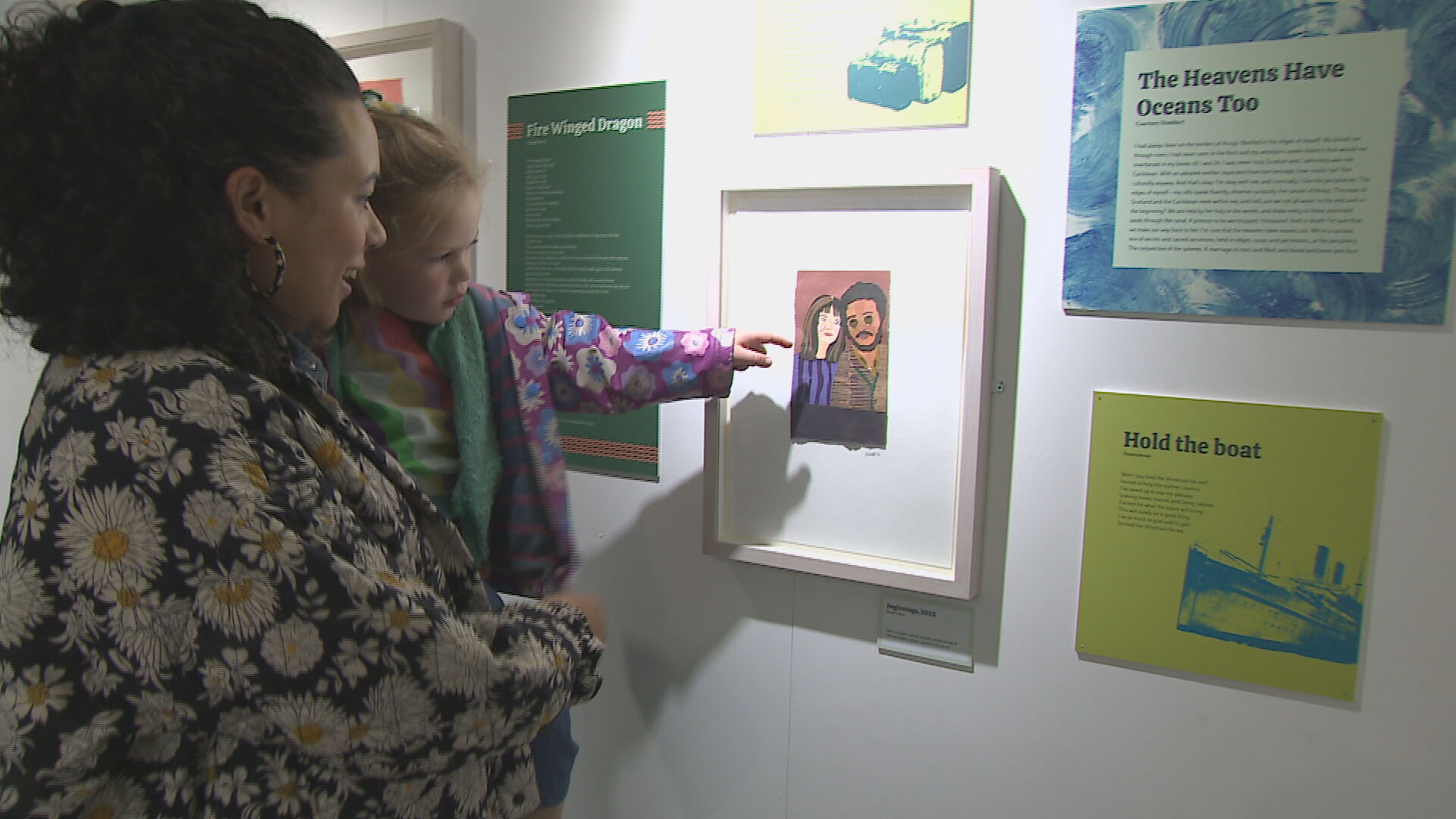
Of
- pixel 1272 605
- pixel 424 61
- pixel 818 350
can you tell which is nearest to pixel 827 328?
pixel 818 350

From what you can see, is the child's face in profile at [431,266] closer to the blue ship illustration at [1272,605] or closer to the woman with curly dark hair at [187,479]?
the woman with curly dark hair at [187,479]

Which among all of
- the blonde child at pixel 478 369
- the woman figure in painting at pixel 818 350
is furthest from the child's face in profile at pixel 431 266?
the woman figure in painting at pixel 818 350

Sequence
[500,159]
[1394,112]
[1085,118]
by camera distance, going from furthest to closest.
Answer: [500,159] → [1085,118] → [1394,112]

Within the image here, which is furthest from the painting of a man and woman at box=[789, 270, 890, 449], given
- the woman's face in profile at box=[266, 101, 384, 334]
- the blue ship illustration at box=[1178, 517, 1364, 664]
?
the woman's face in profile at box=[266, 101, 384, 334]

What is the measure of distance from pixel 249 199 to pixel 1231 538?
1086 mm

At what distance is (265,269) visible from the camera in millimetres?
827

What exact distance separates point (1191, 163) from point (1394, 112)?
0.20 m

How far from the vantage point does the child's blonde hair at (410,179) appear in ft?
3.68

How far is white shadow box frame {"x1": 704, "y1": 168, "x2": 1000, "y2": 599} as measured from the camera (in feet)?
4.10

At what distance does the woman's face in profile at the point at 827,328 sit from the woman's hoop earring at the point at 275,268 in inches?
28.4

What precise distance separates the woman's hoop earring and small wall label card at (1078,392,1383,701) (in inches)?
36.1

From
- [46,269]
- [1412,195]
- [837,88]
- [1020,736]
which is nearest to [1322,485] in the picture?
[1412,195]

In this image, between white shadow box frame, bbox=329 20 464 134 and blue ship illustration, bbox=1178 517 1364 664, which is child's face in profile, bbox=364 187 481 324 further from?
Result: blue ship illustration, bbox=1178 517 1364 664

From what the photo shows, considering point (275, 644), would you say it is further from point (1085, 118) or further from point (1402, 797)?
point (1402, 797)
